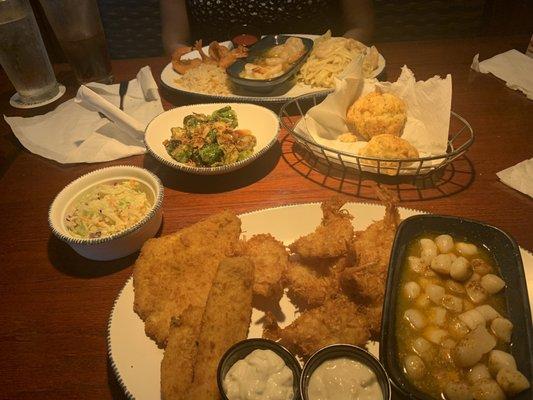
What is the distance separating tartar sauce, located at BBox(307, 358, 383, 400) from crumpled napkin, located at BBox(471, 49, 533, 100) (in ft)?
10.6

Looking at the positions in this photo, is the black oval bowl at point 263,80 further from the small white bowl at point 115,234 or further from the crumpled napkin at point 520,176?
the crumpled napkin at point 520,176

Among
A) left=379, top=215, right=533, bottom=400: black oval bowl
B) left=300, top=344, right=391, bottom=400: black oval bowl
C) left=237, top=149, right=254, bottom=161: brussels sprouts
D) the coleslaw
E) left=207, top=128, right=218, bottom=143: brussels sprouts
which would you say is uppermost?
left=379, top=215, right=533, bottom=400: black oval bowl

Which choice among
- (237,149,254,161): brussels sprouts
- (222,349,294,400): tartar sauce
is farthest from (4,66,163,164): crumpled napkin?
(222,349,294,400): tartar sauce

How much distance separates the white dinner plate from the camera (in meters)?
1.64

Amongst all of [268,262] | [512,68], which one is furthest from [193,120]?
[512,68]

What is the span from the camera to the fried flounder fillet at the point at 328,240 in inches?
81.4

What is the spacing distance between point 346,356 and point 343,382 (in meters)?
0.10

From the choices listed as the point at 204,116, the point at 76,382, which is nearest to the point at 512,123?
the point at 204,116

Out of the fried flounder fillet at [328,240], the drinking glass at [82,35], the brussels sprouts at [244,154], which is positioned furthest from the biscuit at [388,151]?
the drinking glass at [82,35]

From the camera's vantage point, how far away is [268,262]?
2051 mm

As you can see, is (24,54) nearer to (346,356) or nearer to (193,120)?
(193,120)

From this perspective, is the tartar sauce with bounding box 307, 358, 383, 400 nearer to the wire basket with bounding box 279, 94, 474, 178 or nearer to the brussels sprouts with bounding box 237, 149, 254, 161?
the wire basket with bounding box 279, 94, 474, 178

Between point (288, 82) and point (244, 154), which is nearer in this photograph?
point (244, 154)

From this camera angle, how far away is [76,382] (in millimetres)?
1764
